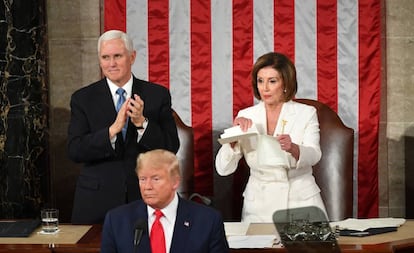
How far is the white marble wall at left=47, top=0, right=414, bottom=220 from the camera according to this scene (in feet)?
23.1

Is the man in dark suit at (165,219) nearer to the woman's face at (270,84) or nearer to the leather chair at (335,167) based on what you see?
the woman's face at (270,84)

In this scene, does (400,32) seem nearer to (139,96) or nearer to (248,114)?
(248,114)

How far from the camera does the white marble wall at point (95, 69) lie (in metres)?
7.03

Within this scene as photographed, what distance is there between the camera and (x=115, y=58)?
5.03 meters

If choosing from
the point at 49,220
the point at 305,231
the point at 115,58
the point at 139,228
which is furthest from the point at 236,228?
the point at 139,228

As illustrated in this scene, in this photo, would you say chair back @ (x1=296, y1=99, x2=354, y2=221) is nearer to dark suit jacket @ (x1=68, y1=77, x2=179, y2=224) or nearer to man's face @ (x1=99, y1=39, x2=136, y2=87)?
dark suit jacket @ (x1=68, y1=77, x2=179, y2=224)

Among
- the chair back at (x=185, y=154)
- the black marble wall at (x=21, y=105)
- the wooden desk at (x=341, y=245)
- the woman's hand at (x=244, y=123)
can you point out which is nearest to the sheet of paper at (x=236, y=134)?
the woman's hand at (x=244, y=123)

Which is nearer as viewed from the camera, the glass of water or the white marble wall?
the glass of water

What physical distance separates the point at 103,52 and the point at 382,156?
9.66 ft

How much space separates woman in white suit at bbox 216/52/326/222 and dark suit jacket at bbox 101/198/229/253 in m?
1.25

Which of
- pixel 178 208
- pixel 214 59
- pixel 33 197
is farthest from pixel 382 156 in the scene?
pixel 178 208

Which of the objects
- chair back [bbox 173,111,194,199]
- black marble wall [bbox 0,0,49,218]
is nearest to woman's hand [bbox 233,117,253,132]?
chair back [bbox 173,111,194,199]

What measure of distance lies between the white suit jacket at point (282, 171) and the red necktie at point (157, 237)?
1334 millimetres

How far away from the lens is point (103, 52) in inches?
198
